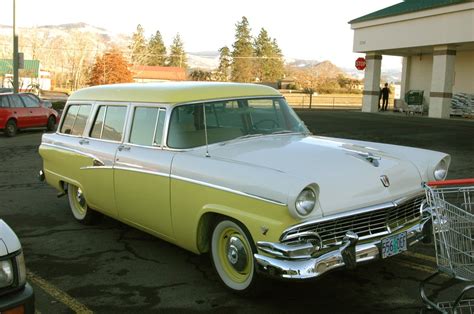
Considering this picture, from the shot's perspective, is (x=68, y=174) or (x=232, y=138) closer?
(x=232, y=138)

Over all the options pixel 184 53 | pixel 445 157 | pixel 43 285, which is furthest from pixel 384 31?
pixel 184 53

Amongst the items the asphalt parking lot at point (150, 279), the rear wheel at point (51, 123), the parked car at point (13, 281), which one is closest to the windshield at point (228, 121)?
the asphalt parking lot at point (150, 279)

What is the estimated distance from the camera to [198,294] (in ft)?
14.5

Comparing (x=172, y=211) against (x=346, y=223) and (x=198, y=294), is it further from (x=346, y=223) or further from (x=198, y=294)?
(x=346, y=223)

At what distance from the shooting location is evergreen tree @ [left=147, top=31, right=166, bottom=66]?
118m

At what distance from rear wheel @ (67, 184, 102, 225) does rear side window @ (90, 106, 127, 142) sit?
835 millimetres

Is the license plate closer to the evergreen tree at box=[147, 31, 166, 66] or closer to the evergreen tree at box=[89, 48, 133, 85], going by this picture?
the evergreen tree at box=[89, 48, 133, 85]

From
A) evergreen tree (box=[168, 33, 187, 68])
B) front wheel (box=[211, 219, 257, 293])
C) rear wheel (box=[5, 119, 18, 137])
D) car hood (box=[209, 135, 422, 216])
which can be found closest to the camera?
car hood (box=[209, 135, 422, 216])

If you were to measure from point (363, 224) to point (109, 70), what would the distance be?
193 feet

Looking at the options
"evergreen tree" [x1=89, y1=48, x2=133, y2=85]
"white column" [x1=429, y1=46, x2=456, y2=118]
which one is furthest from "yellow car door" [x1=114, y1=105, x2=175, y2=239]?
"evergreen tree" [x1=89, y1=48, x2=133, y2=85]

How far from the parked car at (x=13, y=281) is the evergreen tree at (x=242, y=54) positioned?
96294 mm

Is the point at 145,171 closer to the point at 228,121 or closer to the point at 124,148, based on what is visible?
the point at 124,148

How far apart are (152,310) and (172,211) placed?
953mm

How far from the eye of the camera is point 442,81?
2442cm
